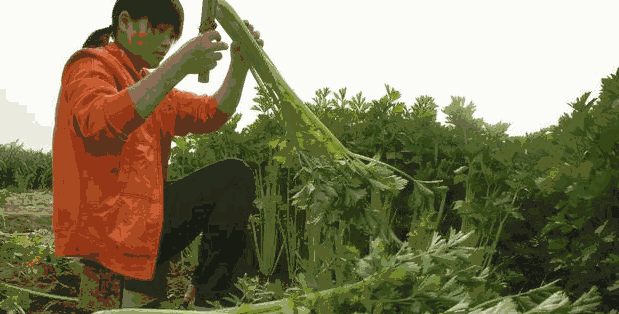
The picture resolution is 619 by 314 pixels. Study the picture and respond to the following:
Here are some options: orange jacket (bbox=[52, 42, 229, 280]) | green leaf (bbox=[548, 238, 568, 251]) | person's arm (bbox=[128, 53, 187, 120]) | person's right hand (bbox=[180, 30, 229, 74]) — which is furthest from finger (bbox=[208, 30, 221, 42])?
green leaf (bbox=[548, 238, 568, 251])

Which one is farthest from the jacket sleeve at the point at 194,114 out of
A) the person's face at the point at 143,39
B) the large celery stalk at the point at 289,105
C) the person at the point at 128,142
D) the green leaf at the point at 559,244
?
the green leaf at the point at 559,244

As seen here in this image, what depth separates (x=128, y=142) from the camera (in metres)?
2.02

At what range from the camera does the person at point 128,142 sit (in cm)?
173

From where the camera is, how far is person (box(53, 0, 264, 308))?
1.73 metres

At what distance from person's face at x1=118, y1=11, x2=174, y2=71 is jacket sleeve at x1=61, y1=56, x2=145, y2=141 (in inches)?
8.7

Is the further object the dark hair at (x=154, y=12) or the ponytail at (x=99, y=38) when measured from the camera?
the ponytail at (x=99, y=38)

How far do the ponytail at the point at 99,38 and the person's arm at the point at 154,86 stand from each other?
71cm

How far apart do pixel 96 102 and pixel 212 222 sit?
3.59ft

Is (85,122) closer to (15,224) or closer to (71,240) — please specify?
(71,240)

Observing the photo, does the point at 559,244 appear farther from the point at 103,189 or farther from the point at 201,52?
the point at 103,189

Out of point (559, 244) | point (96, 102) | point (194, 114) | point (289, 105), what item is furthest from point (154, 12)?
point (559, 244)

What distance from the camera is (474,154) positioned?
271cm

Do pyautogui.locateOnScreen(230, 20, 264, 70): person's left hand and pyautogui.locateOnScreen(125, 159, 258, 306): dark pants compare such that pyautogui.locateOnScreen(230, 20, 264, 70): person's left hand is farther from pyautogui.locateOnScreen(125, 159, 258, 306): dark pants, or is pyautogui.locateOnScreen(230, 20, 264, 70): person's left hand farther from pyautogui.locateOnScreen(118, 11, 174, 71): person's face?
pyautogui.locateOnScreen(125, 159, 258, 306): dark pants

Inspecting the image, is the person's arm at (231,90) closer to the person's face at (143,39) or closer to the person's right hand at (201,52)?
the person's face at (143,39)
